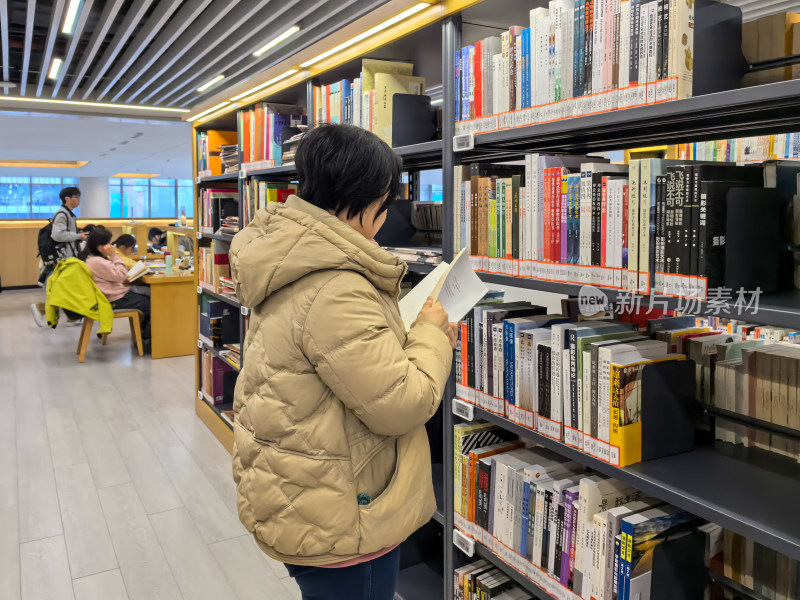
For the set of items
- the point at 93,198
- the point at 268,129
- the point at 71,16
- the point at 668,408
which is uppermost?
the point at 71,16

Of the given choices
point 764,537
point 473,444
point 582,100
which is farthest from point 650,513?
point 582,100

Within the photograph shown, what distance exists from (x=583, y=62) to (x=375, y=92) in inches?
42.0

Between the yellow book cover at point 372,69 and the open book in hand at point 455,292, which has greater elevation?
the yellow book cover at point 372,69

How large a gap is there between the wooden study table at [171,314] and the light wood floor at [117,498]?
32.8 inches

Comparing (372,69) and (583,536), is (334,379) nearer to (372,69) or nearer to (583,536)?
(583,536)

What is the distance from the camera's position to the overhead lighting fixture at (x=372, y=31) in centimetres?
A: 201

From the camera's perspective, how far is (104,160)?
16969 millimetres

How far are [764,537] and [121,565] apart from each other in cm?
252

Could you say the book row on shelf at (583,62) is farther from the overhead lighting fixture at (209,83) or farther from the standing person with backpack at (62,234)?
the overhead lighting fixture at (209,83)

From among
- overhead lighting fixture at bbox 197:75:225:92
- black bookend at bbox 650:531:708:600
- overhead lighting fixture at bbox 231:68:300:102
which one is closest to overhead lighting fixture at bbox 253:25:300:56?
overhead lighting fixture at bbox 197:75:225:92

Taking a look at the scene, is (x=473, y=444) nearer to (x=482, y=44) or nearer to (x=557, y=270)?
Result: (x=557, y=270)

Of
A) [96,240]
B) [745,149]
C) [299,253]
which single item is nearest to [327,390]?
[299,253]

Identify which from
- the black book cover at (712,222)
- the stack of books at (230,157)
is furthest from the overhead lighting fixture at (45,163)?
the black book cover at (712,222)

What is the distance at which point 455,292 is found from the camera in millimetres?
1597
